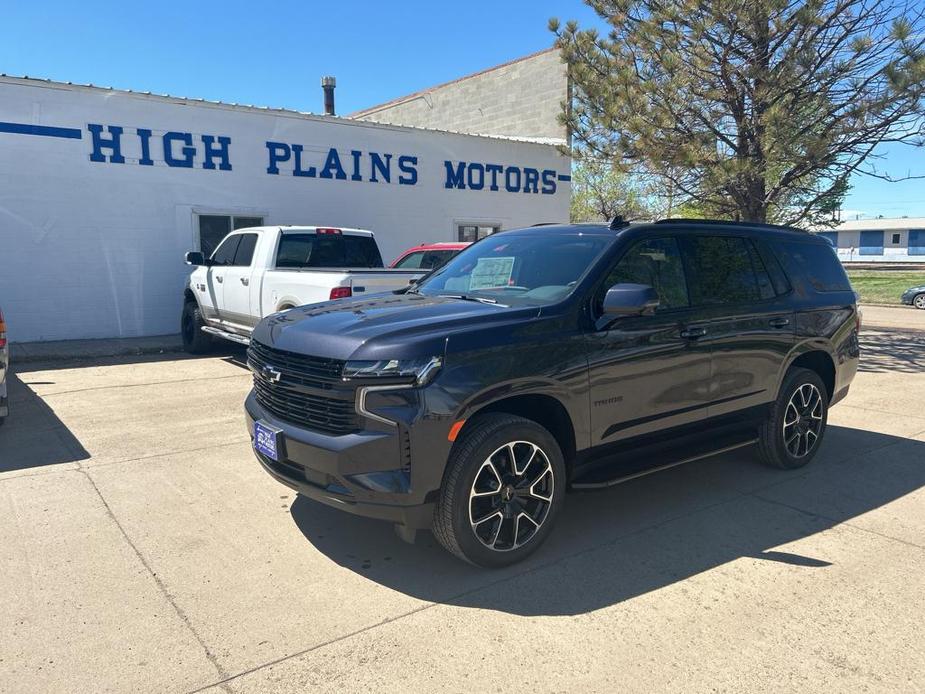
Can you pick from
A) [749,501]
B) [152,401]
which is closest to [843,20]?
[749,501]

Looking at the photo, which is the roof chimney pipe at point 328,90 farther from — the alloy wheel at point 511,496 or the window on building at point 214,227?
the alloy wheel at point 511,496

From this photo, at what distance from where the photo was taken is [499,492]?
364 cm

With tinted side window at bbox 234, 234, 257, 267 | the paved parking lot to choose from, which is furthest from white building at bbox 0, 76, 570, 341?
the paved parking lot

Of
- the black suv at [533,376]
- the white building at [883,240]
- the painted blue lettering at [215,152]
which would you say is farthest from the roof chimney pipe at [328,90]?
the white building at [883,240]

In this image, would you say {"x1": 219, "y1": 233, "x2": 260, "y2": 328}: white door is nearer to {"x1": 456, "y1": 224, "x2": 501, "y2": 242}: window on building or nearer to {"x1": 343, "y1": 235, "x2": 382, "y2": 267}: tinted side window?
{"x1": 343, "y1": 235, "x2": 382, "y2": 267}: tinted side window

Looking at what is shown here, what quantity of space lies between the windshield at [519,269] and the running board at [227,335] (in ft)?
14.3

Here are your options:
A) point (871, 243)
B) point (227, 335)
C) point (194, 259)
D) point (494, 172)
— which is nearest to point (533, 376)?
point (227, 335)

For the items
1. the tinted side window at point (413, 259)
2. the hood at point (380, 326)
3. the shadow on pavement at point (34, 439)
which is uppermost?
the tinted side window at point (413, 259)

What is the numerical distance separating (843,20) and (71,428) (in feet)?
39.2

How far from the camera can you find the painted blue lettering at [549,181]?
58.7 feet

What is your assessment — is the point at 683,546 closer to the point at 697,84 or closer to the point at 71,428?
the point at 71,428

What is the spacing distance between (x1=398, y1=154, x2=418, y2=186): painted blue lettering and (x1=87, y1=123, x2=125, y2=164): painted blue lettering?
5671mm

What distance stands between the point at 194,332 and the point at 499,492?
8.42 m

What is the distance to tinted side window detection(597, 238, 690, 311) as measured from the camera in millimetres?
4312
